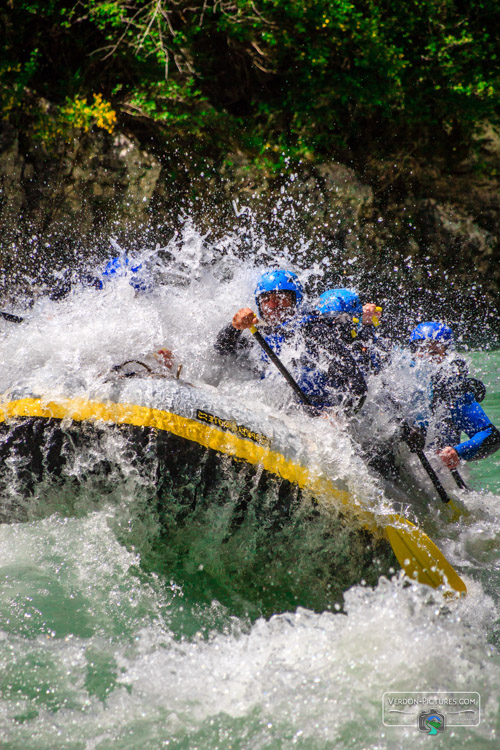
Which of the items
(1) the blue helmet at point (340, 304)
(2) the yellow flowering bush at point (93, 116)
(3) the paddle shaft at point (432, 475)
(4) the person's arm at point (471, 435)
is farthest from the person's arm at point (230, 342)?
(2) the yellow flowering bush at point (93, 116)

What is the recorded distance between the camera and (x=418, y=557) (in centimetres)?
277

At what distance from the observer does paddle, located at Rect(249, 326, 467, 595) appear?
9.03 ft

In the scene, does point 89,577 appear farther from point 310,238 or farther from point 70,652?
point 310,238

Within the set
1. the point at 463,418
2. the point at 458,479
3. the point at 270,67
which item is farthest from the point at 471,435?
the point at 270,67

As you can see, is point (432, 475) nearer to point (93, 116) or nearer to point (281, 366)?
point (281, 366)

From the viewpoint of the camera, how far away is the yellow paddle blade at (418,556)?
9.03 ft

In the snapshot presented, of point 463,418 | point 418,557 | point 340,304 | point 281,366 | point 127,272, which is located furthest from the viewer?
point 127,272

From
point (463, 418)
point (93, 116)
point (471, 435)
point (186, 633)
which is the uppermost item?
point (93, 116)

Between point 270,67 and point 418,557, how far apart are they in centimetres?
769

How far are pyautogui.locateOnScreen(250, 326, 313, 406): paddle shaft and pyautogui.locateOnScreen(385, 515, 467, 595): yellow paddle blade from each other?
0.85 metres

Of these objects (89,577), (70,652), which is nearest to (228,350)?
(89,577)

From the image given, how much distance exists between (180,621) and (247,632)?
0.31m

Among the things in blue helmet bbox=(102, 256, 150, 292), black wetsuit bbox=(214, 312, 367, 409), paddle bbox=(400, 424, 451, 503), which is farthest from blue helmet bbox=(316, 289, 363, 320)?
blue helmet bbox=(102, 256, 150, 292)

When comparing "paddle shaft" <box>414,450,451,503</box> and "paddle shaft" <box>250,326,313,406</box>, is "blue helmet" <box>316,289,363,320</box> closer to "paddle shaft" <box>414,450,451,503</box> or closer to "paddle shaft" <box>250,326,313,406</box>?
"paddle shaft" <box>250,326,313,406</box>
